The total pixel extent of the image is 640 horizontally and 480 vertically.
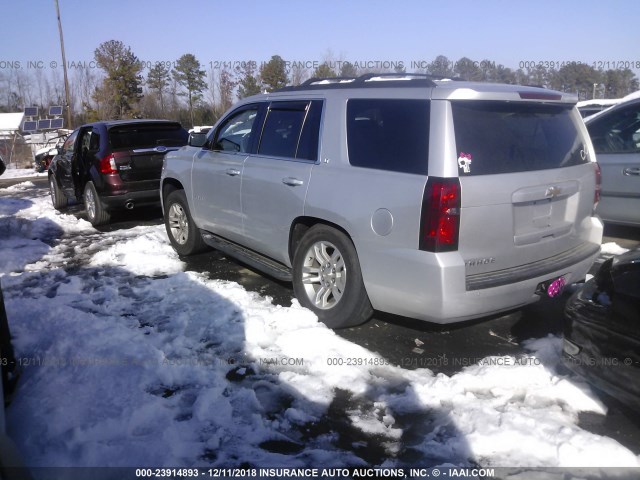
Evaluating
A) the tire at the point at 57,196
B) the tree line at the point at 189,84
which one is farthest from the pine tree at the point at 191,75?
the tire at the point at 57,196

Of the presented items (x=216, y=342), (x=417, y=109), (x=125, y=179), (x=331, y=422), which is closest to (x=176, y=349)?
(x=216, y=342)

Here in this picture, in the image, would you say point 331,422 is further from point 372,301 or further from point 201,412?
point 372,301

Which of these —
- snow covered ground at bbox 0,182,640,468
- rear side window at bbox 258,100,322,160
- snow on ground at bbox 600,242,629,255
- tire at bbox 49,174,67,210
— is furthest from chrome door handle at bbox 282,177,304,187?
tire at bbox 49,174,67,210

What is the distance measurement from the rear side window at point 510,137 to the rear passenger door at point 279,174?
4.54ft

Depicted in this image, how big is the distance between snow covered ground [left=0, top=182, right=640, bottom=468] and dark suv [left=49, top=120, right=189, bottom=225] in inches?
150

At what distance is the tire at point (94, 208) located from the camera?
29.5ft

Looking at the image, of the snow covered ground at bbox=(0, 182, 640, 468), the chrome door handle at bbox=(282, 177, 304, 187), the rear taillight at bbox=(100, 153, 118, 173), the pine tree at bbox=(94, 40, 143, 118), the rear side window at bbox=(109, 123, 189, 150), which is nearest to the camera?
the snow covered ground at bbox=(0, 182, 640, 468)

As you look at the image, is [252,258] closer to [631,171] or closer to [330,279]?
[330,279]

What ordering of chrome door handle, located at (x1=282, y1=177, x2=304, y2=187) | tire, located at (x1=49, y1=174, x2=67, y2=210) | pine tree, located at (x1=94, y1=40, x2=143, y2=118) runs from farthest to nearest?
pine tree, located at (x1=94, y1=40, x2=143, y2=118) < tire, located at (x1=49, y1=174, x2=67, y2=210) < chrome door handle, located at (x1=282, y1=177, x2=304, y2=187)

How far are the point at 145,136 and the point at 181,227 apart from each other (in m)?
2.90

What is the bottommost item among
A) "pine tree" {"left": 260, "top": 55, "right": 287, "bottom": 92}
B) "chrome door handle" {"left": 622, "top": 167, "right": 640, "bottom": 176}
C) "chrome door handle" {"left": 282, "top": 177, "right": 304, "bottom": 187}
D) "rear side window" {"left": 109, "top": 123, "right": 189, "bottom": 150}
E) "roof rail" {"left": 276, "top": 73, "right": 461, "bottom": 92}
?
"chrome door handle" {"left": 622, "top": 167, "right": 640, "bottom": 176}

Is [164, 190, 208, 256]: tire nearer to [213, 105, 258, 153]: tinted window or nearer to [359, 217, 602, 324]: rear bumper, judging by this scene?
[213, 105, 258, 153]: tinted window

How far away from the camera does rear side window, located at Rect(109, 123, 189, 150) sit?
883 centimetres

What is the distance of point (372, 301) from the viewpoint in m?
4.20
